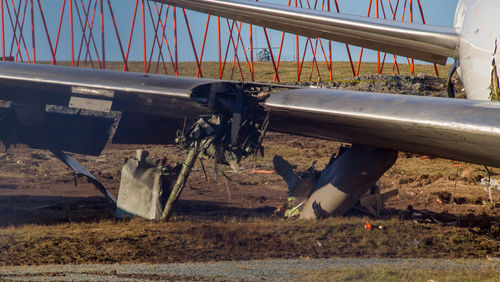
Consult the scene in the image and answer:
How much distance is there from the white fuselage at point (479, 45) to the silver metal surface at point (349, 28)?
1.71 feet

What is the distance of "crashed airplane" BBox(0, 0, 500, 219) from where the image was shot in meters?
9.34

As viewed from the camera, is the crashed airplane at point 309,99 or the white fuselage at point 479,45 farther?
the white fuselage at point 479,45

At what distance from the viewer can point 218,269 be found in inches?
351

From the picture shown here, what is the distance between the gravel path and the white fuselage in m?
3.30

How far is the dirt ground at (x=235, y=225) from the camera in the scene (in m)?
10.3

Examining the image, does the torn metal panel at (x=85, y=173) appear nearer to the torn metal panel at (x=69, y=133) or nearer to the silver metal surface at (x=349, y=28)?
the torn metal panel at (x=69, y=133)

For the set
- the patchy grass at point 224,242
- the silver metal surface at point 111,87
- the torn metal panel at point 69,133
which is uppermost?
the silver metal surface at point 111,87

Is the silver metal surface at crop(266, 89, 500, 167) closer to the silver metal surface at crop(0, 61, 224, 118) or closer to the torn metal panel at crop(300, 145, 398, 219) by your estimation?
the torn metal panel at crop(300, 145, 398, 219)

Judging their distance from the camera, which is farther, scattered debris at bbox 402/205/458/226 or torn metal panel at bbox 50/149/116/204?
torn metal panel at bbox 50/149/116/204

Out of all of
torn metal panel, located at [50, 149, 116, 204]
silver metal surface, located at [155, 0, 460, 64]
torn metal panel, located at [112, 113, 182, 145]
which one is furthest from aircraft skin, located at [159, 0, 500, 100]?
torn metal panel, located at [50, 149, 116, 204]

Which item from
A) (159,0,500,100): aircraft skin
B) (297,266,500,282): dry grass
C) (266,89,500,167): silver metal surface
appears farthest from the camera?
(159,0,500,100): aircraft skin

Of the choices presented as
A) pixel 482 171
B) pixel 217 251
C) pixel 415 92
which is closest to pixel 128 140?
pixel 217 251

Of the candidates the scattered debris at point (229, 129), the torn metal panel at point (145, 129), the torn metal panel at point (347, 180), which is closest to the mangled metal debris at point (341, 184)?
the torn metal panel at point (347, 180)

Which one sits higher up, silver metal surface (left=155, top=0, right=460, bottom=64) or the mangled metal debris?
silver metal surface (left=155, top=0, right=460, bottom=64)
